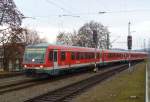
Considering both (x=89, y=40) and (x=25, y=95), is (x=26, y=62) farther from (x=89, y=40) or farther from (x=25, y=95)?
(x=89, y=40)

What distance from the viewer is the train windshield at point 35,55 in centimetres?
2659

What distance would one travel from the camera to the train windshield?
26594mm

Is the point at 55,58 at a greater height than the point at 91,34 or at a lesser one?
lesser

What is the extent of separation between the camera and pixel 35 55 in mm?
27047

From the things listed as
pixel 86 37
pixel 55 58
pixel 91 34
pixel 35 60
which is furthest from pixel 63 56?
pixel 91 34

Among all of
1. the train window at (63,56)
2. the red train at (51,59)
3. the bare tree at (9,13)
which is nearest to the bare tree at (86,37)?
the bare tree at (9,13)

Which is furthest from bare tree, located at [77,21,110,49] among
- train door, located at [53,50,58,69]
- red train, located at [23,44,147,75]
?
train door, located at [53,50,58,69]

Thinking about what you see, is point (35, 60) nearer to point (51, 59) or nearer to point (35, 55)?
point (35, 55)

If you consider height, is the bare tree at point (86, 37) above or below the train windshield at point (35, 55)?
above

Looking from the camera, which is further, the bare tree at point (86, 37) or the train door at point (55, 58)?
the bare tree at point (86, 37)

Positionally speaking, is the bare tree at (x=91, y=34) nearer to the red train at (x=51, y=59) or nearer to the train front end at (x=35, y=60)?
the red train at (x=51, y=59)

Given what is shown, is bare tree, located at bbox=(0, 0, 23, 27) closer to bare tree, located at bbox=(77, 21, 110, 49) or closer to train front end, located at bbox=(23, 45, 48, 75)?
train front end, located at bbox=(23, 45, 48, 75)

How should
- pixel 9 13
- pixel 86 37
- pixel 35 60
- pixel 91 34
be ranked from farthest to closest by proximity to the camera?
pixel 91 34
pixel 86 37
pixel 9 13
pixel 35 60

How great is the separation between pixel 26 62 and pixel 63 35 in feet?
185
